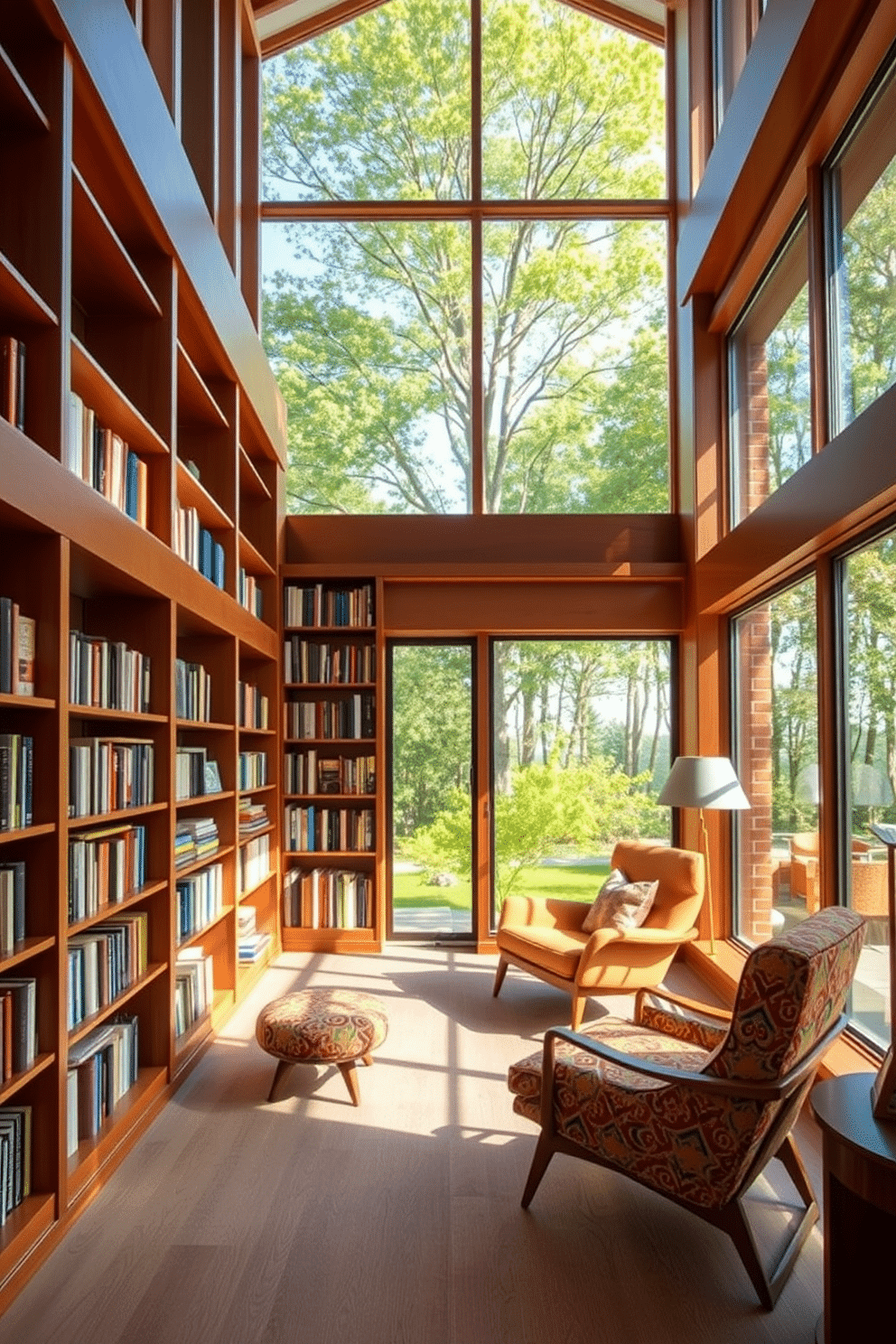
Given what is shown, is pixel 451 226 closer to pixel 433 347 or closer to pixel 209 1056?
pixel 433 347

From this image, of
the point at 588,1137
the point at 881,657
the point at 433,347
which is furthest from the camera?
the point at 433,347

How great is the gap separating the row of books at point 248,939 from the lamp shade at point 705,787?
2.50m

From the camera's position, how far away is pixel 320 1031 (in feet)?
12.7

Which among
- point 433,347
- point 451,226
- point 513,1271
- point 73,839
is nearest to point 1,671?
point 73,839

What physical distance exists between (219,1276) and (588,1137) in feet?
3.67

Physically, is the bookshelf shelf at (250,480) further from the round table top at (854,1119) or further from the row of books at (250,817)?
the round table top at (854,1119)

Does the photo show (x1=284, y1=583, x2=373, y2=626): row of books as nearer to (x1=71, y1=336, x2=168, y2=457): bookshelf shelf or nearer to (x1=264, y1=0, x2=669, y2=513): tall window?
(x1=264, y1=0, x2=669, y2=513): tall window

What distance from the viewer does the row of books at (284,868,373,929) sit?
6.66m

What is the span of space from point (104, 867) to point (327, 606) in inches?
141

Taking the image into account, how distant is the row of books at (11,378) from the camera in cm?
258

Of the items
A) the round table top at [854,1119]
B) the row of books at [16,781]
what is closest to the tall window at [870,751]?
the round table top at [854,1119]

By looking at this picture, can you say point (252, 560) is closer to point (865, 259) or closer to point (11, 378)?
point (11, 378)

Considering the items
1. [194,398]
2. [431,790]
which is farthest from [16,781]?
[431,790]

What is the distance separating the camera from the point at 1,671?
2.52 m
